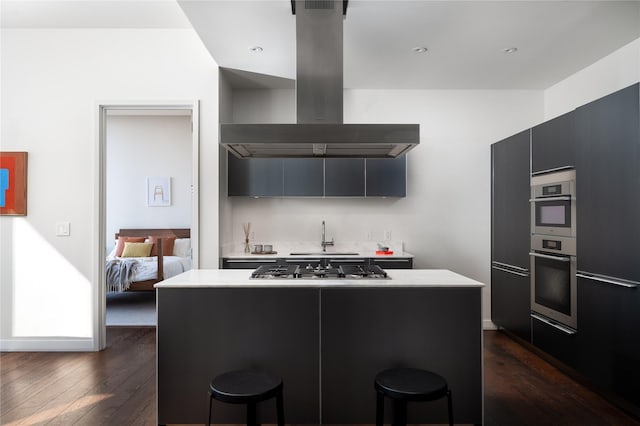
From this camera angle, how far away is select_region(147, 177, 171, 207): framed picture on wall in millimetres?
7031

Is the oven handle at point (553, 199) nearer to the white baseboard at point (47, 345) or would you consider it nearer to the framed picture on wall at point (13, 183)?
the white baseboard at point (47, 345)

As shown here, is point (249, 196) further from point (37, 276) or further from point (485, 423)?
point (485, 423)

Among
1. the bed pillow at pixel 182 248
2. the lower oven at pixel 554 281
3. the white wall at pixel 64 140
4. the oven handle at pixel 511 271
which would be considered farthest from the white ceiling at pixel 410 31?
the bed pillow at pixel 182 248

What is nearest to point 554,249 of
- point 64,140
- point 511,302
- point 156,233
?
point 511,302

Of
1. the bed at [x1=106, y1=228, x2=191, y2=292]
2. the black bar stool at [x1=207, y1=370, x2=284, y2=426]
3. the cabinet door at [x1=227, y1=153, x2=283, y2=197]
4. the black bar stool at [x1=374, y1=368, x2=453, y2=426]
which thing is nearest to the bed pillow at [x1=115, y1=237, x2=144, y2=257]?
the bed at [x1=106, y1=228, x2=191, y2=292]

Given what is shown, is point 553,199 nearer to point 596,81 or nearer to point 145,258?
point 596,81

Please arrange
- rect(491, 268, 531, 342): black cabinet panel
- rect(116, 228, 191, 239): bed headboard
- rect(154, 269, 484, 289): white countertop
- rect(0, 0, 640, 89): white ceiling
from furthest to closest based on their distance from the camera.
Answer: rect(116, 228, 191, 239): bed headboard → rect(491, 268, 531, 342): black cabinet panel → rect(0, 0, 640, 89): white ceiling → rect(154, 269, 484, 289): white countertop

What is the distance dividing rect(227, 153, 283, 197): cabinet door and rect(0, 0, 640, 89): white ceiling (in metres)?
0.95

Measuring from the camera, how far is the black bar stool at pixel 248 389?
1.87 m

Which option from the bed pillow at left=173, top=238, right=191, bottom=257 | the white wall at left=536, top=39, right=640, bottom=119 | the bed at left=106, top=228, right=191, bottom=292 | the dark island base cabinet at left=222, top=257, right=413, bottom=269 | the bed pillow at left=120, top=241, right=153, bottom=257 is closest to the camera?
the white wall at left=536, top=39, right=640, bottom=119

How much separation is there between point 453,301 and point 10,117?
425cm

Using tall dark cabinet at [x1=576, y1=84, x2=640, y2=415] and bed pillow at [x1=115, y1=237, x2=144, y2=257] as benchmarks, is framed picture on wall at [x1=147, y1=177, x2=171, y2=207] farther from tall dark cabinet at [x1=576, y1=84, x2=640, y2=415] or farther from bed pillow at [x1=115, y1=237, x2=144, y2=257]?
tall dark cabinet at [x1=576, y1=84, x2=640, y2=415]

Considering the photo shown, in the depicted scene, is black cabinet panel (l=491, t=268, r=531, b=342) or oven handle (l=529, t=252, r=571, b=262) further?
black cabinet panel (l=491, t=268, r=531, b=342)

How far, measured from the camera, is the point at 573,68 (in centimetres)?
407
